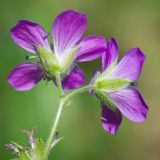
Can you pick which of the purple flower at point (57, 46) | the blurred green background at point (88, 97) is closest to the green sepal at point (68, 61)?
the purple flower at point (57, 46)

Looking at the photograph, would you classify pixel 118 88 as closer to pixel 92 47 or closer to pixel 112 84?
pixel 112 84

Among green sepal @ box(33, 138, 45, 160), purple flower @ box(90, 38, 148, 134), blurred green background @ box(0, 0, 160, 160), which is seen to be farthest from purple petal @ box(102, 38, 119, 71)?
blurred green background @ box(0, 0, 160, 160)

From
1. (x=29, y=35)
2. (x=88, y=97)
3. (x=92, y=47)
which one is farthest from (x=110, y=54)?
(x=88, y=97)

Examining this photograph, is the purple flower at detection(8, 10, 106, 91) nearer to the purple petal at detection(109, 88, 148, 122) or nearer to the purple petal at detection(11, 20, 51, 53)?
the purple petal at detection(11, 20, 51, 53)

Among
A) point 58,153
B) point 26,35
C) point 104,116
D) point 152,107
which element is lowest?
point 152,107

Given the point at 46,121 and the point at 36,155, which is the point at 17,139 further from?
the point at 36,155

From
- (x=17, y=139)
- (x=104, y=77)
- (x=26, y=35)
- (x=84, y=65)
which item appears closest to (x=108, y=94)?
(x=104, y=77)
